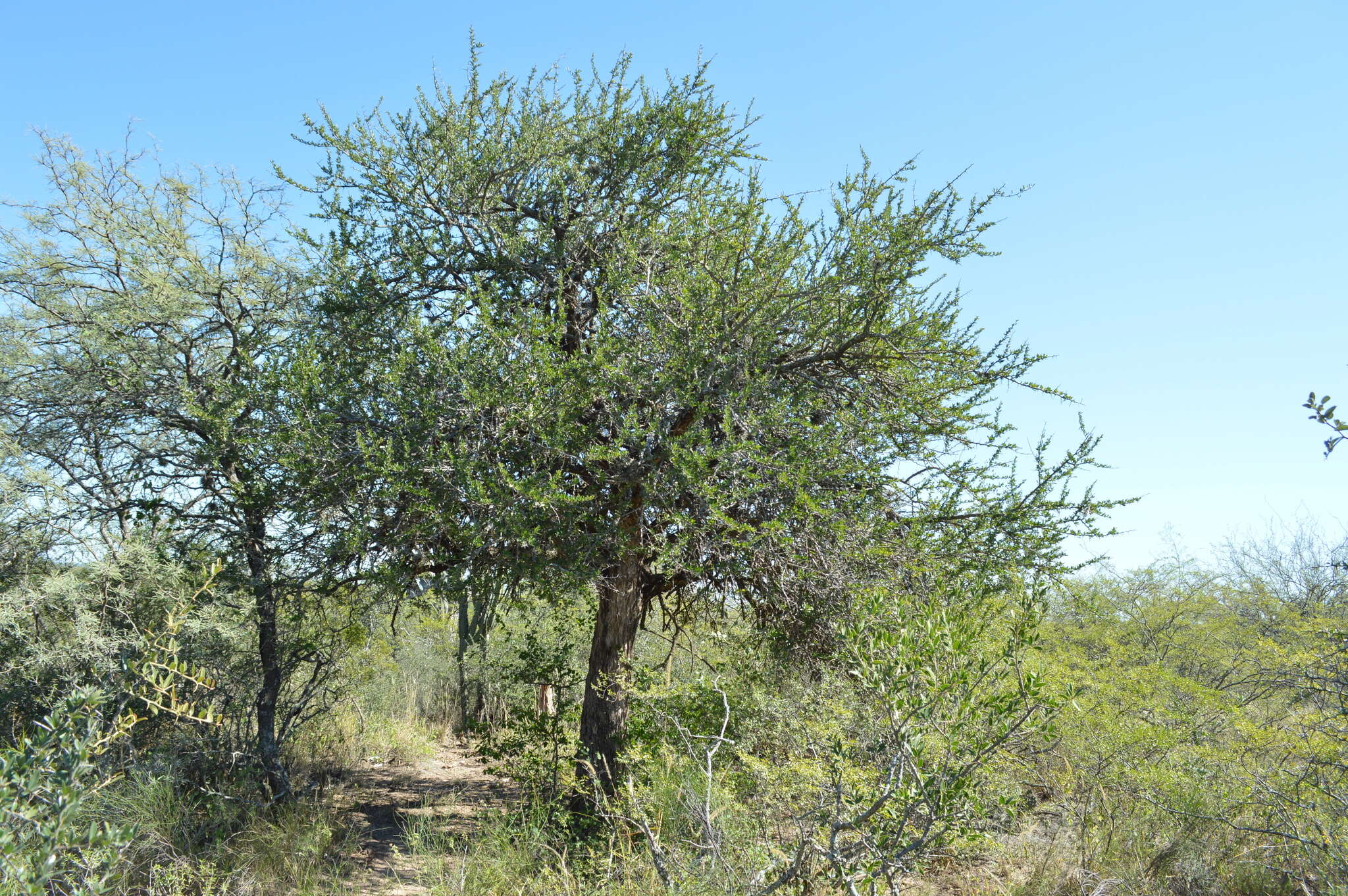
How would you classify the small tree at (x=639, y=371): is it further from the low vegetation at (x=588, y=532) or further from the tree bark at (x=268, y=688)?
the tree bark at (x=268, y=688)

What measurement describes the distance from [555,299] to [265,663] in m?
4.48

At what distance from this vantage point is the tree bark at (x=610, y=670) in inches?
283

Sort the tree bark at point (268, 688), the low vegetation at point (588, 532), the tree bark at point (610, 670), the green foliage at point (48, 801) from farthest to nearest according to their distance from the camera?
the tree bark at point (268, 688), the tree bark at point (610, 670), the low vegetation at point (588, 532), the green foliage at point (48, 801)

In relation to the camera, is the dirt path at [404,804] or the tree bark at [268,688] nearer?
the dirt path at [404,804]

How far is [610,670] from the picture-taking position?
7.46 metres

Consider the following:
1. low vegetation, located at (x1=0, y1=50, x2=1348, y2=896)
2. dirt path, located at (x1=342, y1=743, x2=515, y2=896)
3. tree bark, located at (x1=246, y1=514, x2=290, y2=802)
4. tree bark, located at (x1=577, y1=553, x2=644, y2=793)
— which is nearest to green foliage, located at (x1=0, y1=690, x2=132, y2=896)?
low vegetation, located at (x1=0, y1=50, x2=1348, y2=896)

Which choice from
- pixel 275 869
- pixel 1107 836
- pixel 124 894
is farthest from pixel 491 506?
pixel 1107 836

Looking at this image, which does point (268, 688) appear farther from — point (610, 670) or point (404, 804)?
point (610, 670)

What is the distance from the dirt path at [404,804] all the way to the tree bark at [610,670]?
1.23m

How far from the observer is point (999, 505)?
636 cm

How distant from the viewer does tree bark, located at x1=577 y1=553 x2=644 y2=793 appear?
23.5 ft

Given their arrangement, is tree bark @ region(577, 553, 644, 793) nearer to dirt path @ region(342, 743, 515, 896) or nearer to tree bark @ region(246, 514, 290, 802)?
dirt path @ region(342, 743, 515, 896)

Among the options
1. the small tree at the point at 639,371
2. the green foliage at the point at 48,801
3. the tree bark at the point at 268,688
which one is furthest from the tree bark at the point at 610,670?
the green foliage at the point at 48,801

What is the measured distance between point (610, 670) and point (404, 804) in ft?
11.2
